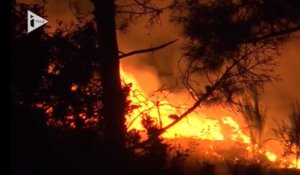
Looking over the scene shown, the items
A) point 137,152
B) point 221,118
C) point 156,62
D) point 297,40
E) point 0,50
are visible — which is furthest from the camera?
point 156,62

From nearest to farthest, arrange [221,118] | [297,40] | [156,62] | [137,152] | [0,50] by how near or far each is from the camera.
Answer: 1. [0,50]
2. [297,40]
3. [137,152]
4. [221,118]
5. [156,62]

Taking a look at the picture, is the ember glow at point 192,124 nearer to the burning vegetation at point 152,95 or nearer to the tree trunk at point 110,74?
the burning vegetation at point 152,95

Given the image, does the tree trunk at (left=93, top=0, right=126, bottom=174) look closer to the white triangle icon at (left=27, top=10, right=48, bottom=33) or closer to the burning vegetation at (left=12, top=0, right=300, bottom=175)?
the burning vegetation at (left=12, top=0, right=300, bottom=175)

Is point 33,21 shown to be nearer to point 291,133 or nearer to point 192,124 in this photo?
point 192,124

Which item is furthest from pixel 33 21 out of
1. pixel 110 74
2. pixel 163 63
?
pixel 163 63

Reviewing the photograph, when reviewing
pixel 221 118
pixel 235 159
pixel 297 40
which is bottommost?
pixel 235 159

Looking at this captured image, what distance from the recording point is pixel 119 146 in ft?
19.8

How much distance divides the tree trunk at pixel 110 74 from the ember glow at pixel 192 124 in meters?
0.28

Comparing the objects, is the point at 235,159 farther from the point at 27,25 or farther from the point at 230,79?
the point at 27,25

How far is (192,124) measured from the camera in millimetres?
6906

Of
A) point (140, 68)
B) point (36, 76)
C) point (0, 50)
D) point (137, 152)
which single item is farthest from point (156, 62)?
point (0, 50)

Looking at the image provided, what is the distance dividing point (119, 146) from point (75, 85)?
827 mm

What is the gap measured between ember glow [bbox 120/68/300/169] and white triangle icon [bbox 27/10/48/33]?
1249 mm

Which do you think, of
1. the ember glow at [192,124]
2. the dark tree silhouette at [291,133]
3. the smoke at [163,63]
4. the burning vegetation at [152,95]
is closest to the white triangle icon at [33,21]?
the burning vegetation at [152,95]
